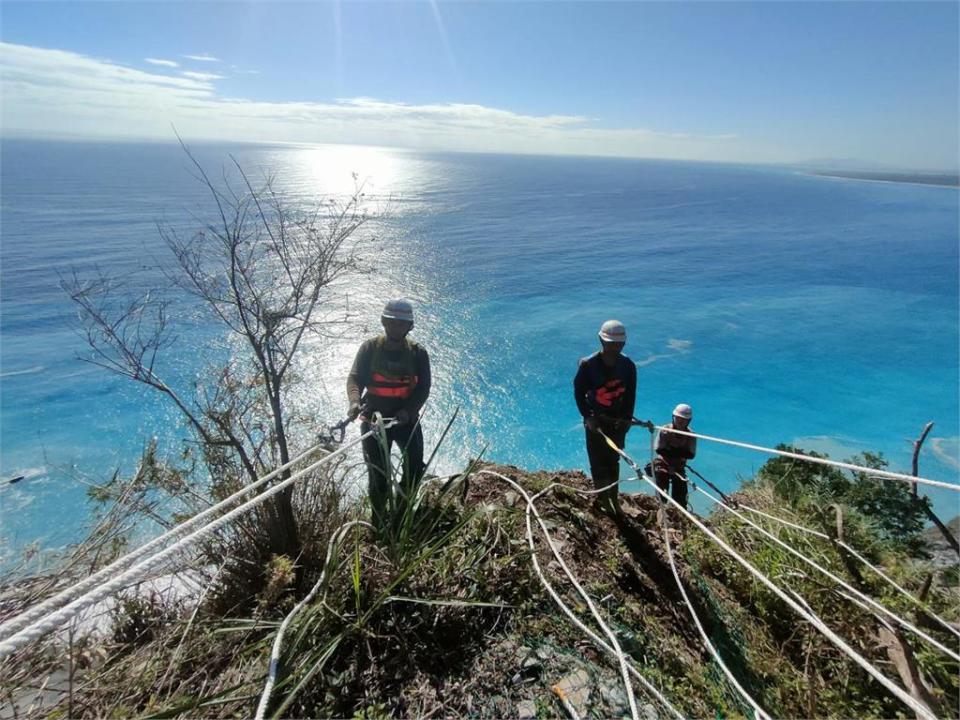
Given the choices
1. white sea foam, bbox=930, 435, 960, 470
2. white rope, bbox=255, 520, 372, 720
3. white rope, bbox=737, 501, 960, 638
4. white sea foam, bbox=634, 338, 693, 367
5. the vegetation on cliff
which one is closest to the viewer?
white rope, bbox=255, 520, 372, 720

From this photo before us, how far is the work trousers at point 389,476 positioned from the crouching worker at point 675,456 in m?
3.77

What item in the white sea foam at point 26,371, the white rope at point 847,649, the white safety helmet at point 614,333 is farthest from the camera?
the white sea foam at point 26,371

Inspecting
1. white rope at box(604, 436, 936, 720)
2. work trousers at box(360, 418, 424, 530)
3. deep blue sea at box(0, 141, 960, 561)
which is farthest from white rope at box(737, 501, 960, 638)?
deep blue sea at box(0, 141, 960, 561)

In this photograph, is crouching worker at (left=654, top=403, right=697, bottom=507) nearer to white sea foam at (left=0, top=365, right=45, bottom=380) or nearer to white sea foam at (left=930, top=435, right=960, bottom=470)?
white sea foam at (left=930, top=435, right=960, bottom=470)

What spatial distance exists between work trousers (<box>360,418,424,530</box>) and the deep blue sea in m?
2.73

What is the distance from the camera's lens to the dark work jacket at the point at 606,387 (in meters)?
5.14

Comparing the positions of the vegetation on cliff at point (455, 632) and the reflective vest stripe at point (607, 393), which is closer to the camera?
the vegetation on cliff at point (455, 632)

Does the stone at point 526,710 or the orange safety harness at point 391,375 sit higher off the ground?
the orange safety harness at point 391,375

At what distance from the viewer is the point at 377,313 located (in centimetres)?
3212

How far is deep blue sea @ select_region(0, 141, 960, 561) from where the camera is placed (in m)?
21.3

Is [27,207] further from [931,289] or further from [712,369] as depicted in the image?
[931,289]

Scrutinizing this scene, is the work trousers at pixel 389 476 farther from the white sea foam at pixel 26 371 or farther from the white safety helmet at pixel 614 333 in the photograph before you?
the white sea foam at pixel 26 371

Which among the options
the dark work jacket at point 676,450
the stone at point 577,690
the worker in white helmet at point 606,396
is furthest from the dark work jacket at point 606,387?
the stone at point 577,690

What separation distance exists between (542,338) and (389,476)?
28867 millimetres
